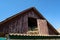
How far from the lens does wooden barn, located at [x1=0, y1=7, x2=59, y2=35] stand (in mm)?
14277

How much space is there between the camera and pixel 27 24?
51.5 ft

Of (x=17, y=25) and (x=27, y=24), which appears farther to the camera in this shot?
(x=27, y=24)

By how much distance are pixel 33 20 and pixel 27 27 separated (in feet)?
5.53

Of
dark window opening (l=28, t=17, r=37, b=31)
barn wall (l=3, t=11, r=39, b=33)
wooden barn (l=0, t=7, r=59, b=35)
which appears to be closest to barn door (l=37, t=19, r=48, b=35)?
wooden barn (l=0, t=7, r=59, b=35)

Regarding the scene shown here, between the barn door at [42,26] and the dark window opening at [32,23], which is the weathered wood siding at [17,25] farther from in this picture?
the dark window opening at [32,23]

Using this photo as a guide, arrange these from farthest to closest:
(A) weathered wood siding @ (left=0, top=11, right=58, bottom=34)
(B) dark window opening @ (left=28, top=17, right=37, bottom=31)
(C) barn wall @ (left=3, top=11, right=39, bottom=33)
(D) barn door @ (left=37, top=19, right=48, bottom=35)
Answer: (B) dark window opening @ (left=28, top=17, right=37, bottom=31) < (D) barn door @ (left=37, top=19, right=48, bottom=35) < (C) barn wall @ (left=3, top=11, right=39, bottom=33) < (A) weathered wood siding @ (left=0, top=11, right=58, bottom=34)

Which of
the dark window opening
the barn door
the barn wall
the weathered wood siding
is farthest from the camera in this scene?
the dark window opening

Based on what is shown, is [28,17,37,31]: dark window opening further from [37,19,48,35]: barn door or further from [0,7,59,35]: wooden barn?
[37,19,48,35]: barn door

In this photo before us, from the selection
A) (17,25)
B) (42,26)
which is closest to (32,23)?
(42,26)

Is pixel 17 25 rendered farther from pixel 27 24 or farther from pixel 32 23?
pixel 32 23

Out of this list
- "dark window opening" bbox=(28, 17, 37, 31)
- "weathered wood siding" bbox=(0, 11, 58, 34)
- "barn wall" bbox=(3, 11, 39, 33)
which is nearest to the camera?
"weathered wood siding" bbox=(0, 11, 58, 34)

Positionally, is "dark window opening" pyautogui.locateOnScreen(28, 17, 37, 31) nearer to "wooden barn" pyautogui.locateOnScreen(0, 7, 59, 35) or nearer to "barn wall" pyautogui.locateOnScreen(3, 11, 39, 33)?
"wooden barn" pyautogui.locateOnScreen(0, 7, 59, 35)

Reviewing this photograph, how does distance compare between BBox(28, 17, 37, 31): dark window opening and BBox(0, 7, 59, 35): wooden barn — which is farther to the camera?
BBox(28, 17, 37, 31): dark window opening

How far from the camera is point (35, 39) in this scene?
8.75 m
